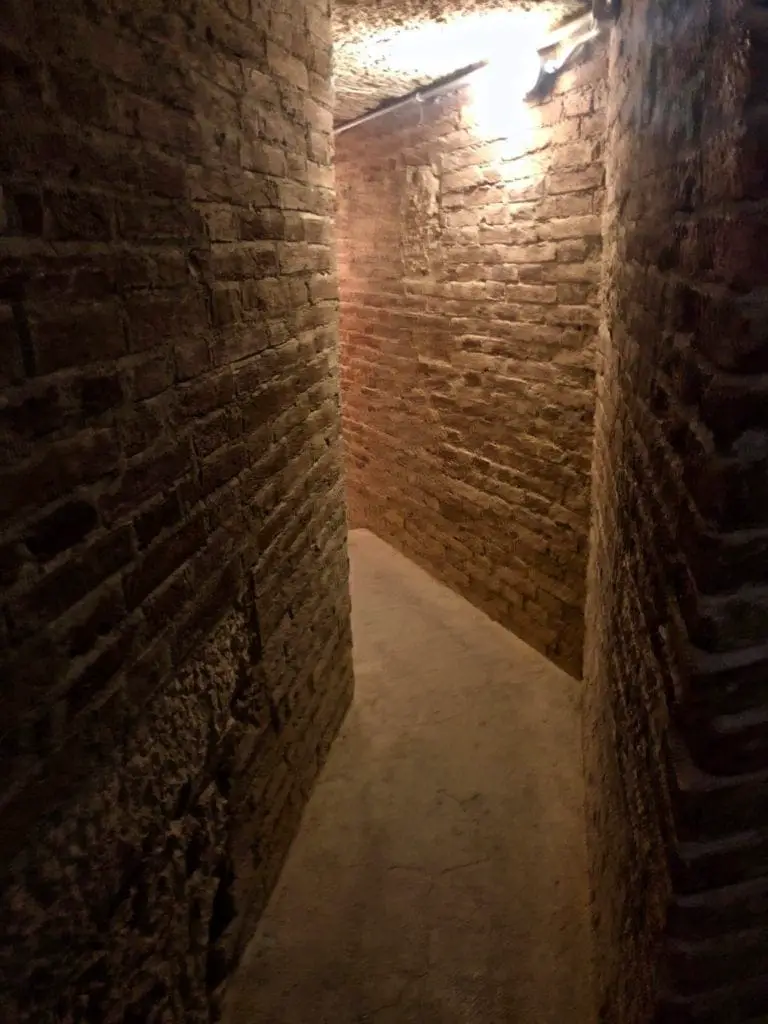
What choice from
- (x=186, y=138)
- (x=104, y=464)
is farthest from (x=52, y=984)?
(x=186, y=138)

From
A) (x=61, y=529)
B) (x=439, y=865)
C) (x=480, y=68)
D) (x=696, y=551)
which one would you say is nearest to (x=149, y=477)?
(x=61, y=529)

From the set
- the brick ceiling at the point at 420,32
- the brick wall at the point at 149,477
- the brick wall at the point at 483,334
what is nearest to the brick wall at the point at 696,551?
the brick wall at the point at 149,477

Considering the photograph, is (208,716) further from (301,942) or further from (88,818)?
(301,942)

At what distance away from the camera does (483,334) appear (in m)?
3.51

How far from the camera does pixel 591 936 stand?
2059 millimetres

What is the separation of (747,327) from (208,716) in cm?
146

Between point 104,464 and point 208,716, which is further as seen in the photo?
point 208,716

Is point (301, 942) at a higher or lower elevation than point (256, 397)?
lower

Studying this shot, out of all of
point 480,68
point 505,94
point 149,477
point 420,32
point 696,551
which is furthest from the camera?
point 480,68

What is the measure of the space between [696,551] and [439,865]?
176cm

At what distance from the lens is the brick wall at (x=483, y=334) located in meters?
2.95

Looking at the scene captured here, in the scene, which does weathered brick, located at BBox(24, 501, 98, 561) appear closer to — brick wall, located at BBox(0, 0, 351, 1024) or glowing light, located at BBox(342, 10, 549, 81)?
brick wall, located at BBox(0, 0, 351, 1024)

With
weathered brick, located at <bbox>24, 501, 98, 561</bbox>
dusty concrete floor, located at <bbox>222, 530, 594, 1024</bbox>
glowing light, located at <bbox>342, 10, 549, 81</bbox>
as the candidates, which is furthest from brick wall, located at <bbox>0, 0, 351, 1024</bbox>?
glowing light, located at <bbox>342, 10, 549, 81</bbox>

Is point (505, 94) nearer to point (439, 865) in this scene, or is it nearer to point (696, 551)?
point (696, 551)
